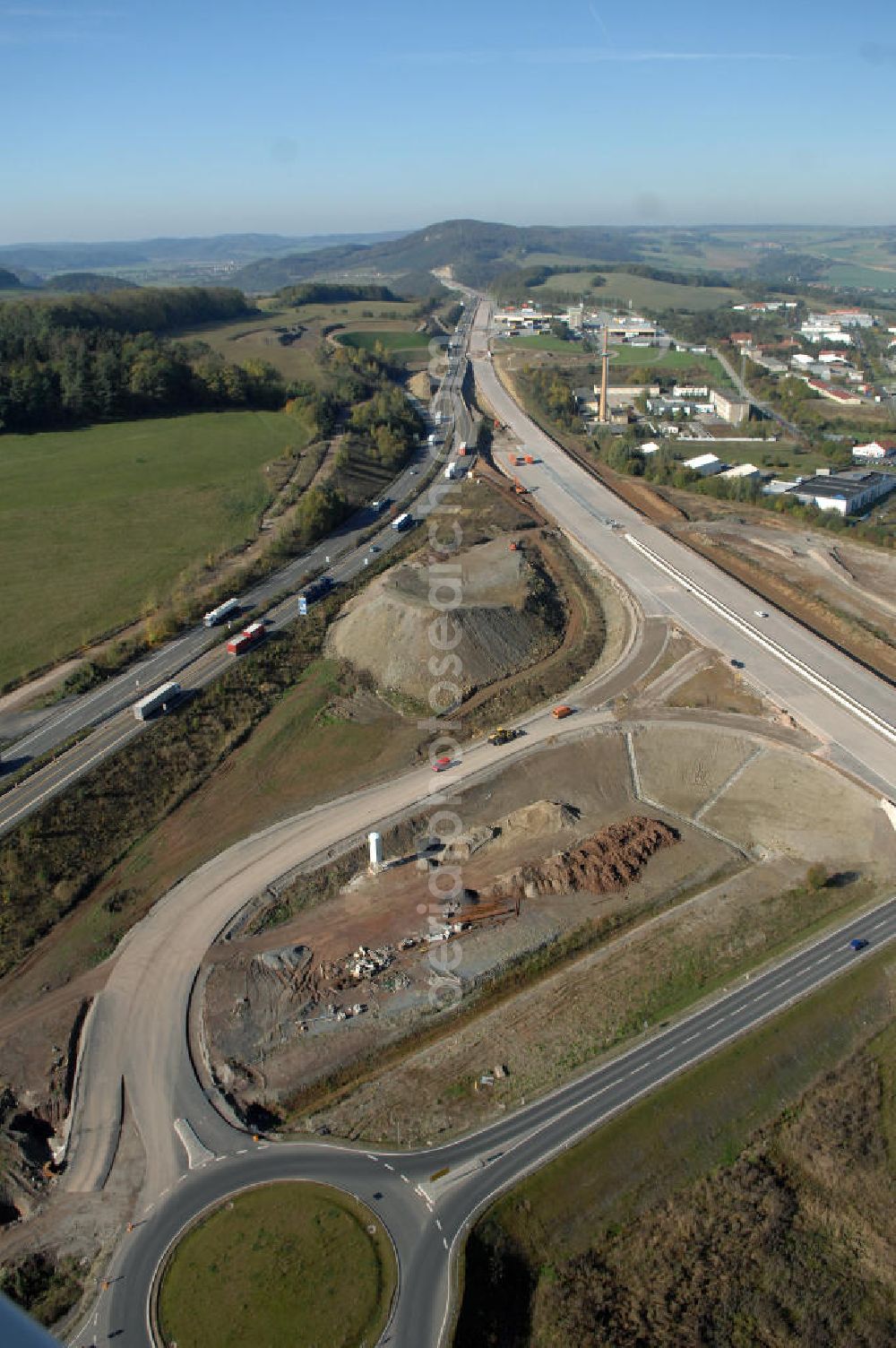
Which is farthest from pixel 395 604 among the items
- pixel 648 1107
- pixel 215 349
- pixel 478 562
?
pixel 215 349

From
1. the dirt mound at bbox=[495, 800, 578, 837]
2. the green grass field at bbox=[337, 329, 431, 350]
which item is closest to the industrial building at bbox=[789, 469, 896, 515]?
the dirt mound at bbox=[495, 800, 578, 837]

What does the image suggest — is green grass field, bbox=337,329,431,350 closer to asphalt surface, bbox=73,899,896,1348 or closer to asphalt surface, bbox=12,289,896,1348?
asphalt surface, bbox=12,289,896,1348

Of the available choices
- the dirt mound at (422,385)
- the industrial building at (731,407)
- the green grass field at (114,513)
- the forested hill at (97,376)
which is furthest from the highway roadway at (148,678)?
the industrial building at (731,407)

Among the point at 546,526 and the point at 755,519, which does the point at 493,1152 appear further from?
the point at 755,519

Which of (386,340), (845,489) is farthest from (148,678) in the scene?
(386,340)

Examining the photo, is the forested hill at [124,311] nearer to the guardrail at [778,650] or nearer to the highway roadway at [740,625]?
the highway roadway at [740,625]
